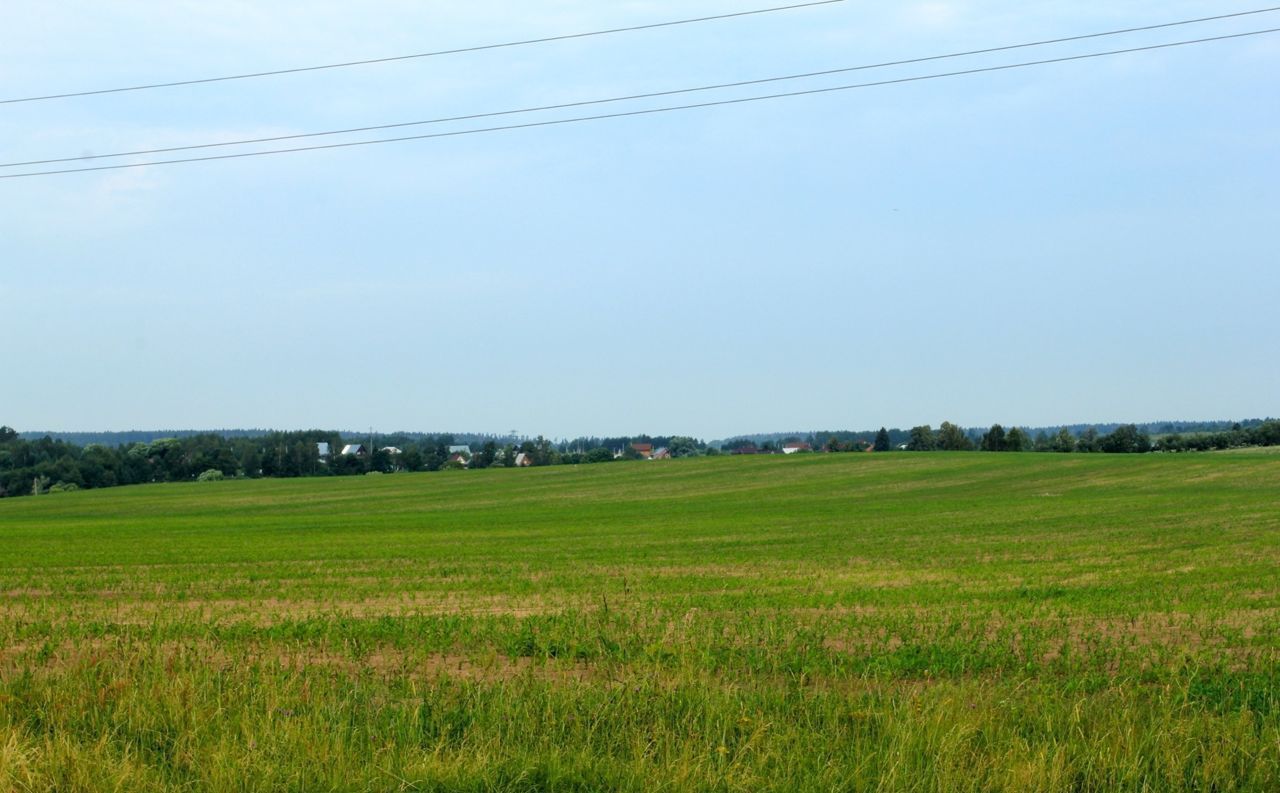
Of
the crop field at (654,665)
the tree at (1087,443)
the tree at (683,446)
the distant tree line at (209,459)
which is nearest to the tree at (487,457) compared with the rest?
the distant tree line at (209,459)

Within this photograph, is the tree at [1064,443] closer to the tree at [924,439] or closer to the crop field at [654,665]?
the tree at [924,439]

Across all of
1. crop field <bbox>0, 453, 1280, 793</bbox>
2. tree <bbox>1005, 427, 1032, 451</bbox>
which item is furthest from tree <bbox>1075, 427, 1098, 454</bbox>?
crop field <bbox>0, 453, 1280, 793</bbox>

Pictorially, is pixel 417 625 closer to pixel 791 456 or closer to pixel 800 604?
pixel 800 604

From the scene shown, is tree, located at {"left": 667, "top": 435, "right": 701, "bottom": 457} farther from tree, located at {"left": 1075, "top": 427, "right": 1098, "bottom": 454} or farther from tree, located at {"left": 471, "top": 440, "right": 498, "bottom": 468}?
tree, located at {"left": 1075, "top": 427, "right": 1098, "bottom": 454}

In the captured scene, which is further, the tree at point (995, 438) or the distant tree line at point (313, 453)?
the tree at point (995, 438)

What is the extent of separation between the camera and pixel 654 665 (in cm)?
1092

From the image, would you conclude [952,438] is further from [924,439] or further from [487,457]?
[487,457]

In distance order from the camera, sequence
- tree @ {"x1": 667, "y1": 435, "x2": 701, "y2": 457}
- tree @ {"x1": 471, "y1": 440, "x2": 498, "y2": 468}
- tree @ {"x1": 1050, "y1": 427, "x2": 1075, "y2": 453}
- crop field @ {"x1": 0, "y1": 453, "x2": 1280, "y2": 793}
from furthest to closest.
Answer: tree @ {"x1": 667, "y1": 435, "x2": 701, "y2": 457}, tree @ {"x1": 471, "y1": 440, "x2": 498, "y2": 468}, tree @ {"x1": 1050, "y1": 427, "x2": 1075, "y2": 453}, crop field @ {"x1": 0, "y1": 453, "x2": 1280, "y2": 793}

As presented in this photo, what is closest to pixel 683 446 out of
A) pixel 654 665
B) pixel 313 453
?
pixel 313 453

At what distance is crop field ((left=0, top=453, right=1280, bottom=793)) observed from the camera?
7.44 meters

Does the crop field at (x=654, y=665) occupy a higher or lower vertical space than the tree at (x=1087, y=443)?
lower

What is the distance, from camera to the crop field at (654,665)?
24.4ft

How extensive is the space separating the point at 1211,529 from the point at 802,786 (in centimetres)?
3393

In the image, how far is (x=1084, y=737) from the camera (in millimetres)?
7953
